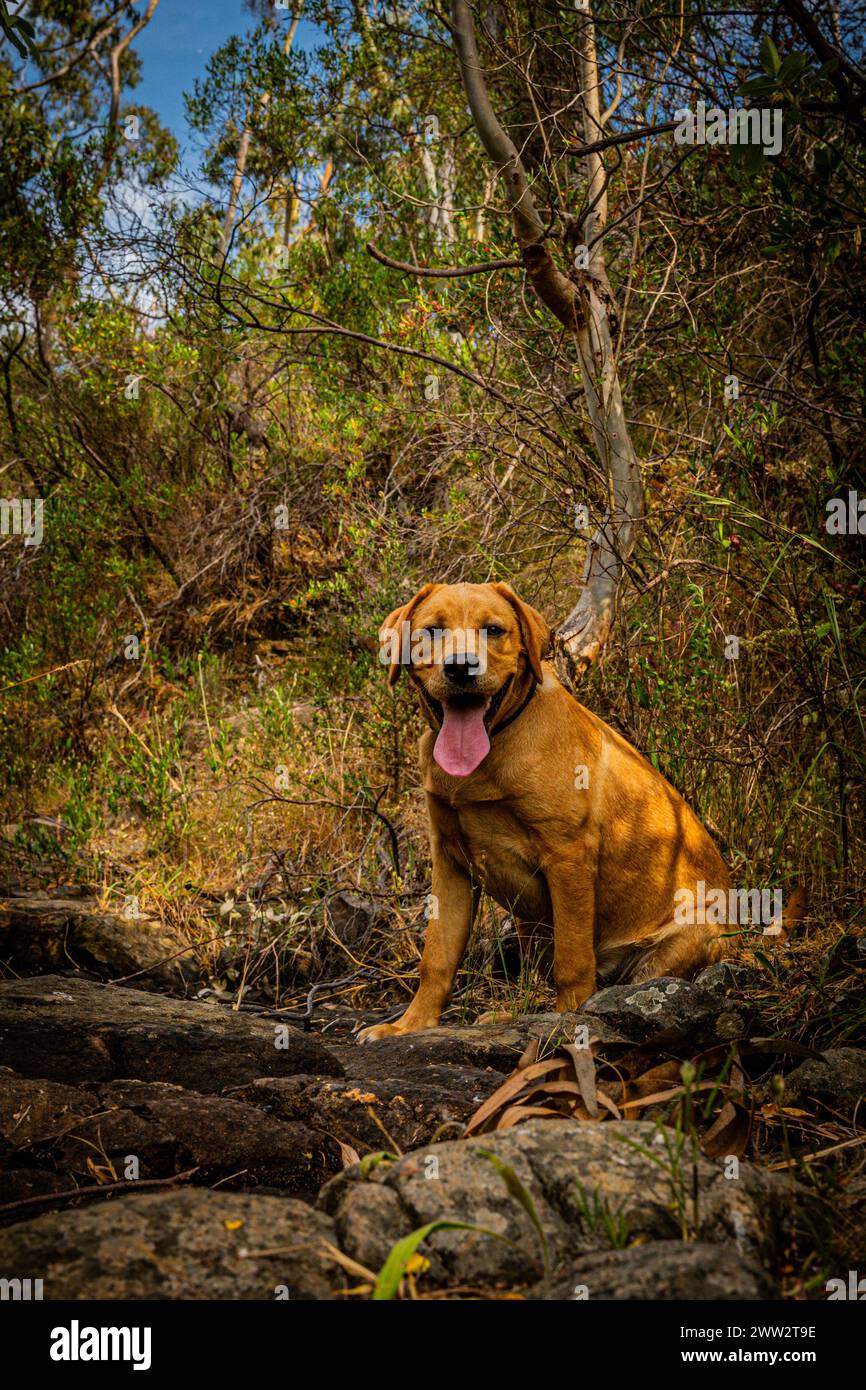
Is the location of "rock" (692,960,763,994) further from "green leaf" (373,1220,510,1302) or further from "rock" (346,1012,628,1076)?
"green leaf" (373,1220,510,1302)

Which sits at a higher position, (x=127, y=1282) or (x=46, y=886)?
(x=46, y=886)

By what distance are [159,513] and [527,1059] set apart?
704 centimetres

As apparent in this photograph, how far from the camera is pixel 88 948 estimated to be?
4.50m

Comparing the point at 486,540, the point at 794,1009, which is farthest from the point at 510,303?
the point at 794,1009

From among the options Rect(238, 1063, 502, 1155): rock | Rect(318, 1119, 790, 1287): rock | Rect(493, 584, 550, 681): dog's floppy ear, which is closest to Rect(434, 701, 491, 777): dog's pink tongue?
Rect(493, 584, 550, 681): dog's floppy ear

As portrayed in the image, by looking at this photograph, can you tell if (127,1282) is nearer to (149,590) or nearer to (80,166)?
A: (149,590)

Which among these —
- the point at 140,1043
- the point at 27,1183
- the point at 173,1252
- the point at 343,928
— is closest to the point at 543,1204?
the point at 173,1252

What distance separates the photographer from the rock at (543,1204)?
5.58 feet

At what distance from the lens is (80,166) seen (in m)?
8.80

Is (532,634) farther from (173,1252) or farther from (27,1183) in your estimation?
(173,1252)

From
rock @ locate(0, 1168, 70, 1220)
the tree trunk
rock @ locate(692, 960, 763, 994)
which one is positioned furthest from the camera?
the tree trunk

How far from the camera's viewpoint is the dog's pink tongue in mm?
3578

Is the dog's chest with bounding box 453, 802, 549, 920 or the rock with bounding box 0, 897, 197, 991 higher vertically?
the dog's chest with bounding box 453, 802, 549, 920

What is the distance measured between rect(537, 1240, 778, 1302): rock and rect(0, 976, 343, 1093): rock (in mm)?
1640
